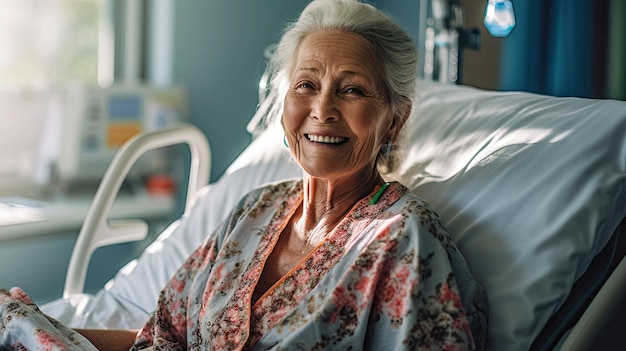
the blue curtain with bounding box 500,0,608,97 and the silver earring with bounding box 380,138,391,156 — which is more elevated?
the blue curtain with bounding box 500,0,608,97

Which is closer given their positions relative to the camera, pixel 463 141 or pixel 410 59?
pixel 410 59

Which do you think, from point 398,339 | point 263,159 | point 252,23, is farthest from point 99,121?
point 398,339

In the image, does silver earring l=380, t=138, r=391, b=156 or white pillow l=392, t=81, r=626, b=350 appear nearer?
white pillow l=392, t=81, r=626, b=350

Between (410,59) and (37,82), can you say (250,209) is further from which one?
(37,82)

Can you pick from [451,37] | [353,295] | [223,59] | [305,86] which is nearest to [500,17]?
[451,37]

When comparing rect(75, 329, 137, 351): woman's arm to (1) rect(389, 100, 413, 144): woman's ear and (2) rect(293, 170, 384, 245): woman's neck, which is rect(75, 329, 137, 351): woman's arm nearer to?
(2) rect(293, 170, 384, 245): woman's neck

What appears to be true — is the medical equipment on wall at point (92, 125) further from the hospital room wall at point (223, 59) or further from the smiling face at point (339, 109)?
the smiling face at point (339, 109)

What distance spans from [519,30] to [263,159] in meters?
1.06

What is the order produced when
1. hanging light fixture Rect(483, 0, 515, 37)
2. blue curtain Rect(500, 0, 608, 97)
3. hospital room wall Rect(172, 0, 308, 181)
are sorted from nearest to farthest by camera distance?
hanging light fixture Rect(483, 0, 515, 37) → blue curtain Rect(500, 0, 608, 97) → hospital room wall Rect(172, 0, 308, 181)

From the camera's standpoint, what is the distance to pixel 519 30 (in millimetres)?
2666

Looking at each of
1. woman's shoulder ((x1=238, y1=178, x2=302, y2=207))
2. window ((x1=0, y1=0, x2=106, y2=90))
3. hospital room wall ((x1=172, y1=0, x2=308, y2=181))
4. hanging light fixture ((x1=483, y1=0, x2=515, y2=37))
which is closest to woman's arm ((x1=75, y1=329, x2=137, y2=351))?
woman's shoulder ((x1=238, y1=178, x2=302, y2=207))

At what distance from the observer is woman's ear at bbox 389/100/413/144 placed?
1.52 metres

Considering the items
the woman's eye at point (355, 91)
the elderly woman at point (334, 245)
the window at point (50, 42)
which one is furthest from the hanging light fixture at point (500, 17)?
the window at point (50, 42)

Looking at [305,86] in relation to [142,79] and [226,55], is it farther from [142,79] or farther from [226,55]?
[142,79]
